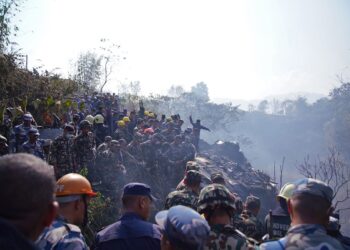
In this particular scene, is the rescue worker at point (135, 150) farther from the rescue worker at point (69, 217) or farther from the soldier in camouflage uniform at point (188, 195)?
the rescue worker at point (69, 217)

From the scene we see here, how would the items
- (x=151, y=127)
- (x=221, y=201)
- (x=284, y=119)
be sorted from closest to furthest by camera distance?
(x=221, y=201)
(x=151, y=127)
(x=284, y=119)

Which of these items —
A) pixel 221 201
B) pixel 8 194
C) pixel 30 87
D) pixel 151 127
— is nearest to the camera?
pixel 8 194

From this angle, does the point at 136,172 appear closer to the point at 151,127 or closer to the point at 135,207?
the point at 151,127

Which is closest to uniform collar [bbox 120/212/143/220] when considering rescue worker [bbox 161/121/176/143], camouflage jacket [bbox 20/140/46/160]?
camouflage jacket [bbox 20/140/46/160]

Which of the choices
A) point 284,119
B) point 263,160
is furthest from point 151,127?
point 284,119

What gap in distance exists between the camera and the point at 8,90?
49.0 ft

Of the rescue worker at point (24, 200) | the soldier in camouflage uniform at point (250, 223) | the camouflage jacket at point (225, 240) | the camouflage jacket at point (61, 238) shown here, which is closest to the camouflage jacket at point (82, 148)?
the soldier in camouflage uniform at point (250, 223)

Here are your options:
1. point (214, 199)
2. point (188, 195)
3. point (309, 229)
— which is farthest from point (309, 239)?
point (188, 195)

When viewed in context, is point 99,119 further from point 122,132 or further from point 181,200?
point 181,200

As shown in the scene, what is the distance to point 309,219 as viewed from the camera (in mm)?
2217

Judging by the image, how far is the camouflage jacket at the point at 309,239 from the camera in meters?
2.13

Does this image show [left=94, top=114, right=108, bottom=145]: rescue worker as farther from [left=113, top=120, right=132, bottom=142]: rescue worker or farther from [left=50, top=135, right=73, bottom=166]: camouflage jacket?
[left=50, top=135, right=73, bottom=166]: camouflage jacket

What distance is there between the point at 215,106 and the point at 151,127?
38.8 m

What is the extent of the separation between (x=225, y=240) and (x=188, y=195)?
82.3 inches
